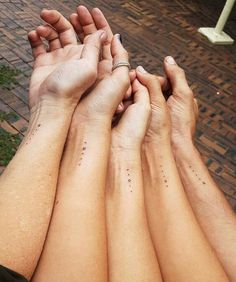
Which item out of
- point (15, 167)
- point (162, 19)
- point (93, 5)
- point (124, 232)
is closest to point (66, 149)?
point (15, 167)

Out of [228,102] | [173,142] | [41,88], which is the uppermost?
[41,88]

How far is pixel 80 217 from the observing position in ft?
3.71

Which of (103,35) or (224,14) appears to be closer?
(103,35)

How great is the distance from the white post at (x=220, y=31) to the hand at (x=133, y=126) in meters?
3.46

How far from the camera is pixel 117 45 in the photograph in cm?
192

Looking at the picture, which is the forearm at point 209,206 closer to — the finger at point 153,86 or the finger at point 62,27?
the finger at point 153,86

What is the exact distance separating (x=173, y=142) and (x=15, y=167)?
0.81 m

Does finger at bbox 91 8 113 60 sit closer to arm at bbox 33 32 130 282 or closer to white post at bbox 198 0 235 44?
arm at bbox 33 32 130 282

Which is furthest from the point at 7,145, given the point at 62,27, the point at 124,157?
the point at 124,157

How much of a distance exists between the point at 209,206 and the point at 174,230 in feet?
0.97

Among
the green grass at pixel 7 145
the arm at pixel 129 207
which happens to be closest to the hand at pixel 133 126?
the arm at pixel 129 207

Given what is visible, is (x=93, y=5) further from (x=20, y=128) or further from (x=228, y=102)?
(x=20, y=128)

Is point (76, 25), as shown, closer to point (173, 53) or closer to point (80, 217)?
point (80, 217)

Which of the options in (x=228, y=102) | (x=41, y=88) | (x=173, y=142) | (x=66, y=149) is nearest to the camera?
(x=66, y=149)
